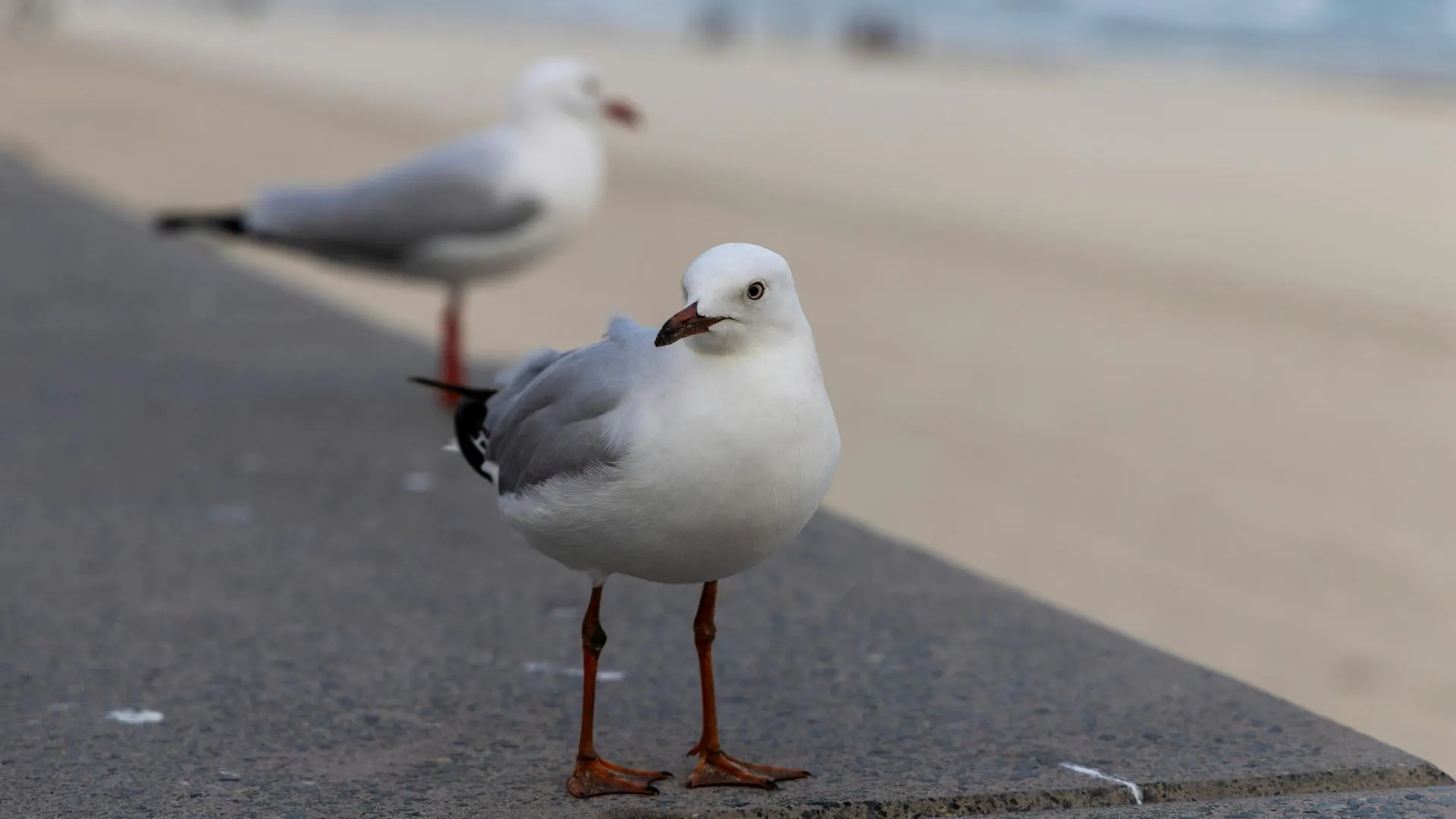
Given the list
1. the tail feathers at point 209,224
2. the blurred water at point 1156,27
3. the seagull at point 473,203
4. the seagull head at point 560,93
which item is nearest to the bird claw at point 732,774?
the seagull at point 473,203

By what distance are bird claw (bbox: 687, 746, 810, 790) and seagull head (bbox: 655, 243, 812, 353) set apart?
0.71 metres

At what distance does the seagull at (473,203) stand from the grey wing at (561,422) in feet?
9.12

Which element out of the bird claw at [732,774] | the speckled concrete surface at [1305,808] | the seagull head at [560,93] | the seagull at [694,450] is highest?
the seagull head at [560,93]

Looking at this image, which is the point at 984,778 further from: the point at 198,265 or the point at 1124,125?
the point at 1124,125

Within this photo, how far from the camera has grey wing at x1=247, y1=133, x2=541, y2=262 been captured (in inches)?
231

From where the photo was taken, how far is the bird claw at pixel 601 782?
9.37 feet

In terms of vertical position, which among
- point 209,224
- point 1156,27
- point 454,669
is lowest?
point 454,669

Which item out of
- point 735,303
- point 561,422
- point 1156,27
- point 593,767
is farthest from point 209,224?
point 1156,27

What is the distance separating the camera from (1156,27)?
42.1 m

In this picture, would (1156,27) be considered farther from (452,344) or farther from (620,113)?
(452,344)

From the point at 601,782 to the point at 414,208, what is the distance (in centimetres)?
340

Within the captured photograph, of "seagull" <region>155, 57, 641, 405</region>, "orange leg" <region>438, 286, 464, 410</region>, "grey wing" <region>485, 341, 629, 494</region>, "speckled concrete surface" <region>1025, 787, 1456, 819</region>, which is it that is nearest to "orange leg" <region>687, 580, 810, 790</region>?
"grey wing" <region>485, 341, 629, 494</region>

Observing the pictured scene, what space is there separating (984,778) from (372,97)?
28.8 m

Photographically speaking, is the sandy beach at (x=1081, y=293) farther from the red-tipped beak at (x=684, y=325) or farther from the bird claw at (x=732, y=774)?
the red-tipped beak at (x=684, y=325)
